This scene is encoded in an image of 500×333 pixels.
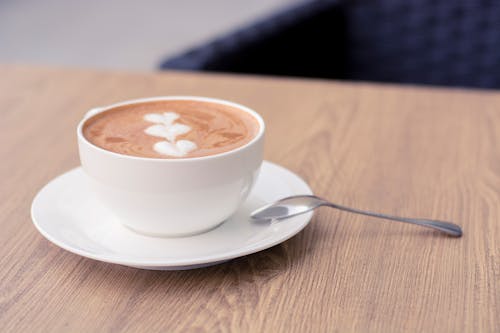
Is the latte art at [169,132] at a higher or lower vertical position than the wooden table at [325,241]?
higher

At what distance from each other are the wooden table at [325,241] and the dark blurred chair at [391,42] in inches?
21.6

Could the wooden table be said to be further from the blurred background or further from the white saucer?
the blurred background

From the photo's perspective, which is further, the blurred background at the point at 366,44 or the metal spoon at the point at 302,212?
the blurred background at the point at 366,44

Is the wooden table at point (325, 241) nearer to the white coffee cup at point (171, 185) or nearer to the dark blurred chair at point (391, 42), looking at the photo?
the white coffee cup at point (171, 185)

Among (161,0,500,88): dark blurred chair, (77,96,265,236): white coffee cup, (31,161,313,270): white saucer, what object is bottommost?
(161,0,500,88): dark blurred chair

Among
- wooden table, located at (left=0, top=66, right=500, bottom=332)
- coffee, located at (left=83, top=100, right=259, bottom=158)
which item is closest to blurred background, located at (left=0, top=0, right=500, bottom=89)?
wooden table, located at (left=0, top=66, right=500, bottom=332)

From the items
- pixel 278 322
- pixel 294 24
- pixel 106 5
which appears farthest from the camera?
pixel 106 5

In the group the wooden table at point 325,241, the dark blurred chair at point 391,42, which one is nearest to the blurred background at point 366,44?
the dark blurred chair at point 391,42

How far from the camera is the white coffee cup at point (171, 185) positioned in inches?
23.9

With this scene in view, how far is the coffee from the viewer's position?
2.11ft

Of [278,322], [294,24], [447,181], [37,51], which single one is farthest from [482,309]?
[37,51]

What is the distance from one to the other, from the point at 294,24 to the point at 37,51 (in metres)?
2.38

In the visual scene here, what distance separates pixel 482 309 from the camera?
0.57m

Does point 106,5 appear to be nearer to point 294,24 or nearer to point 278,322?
point 294,24
